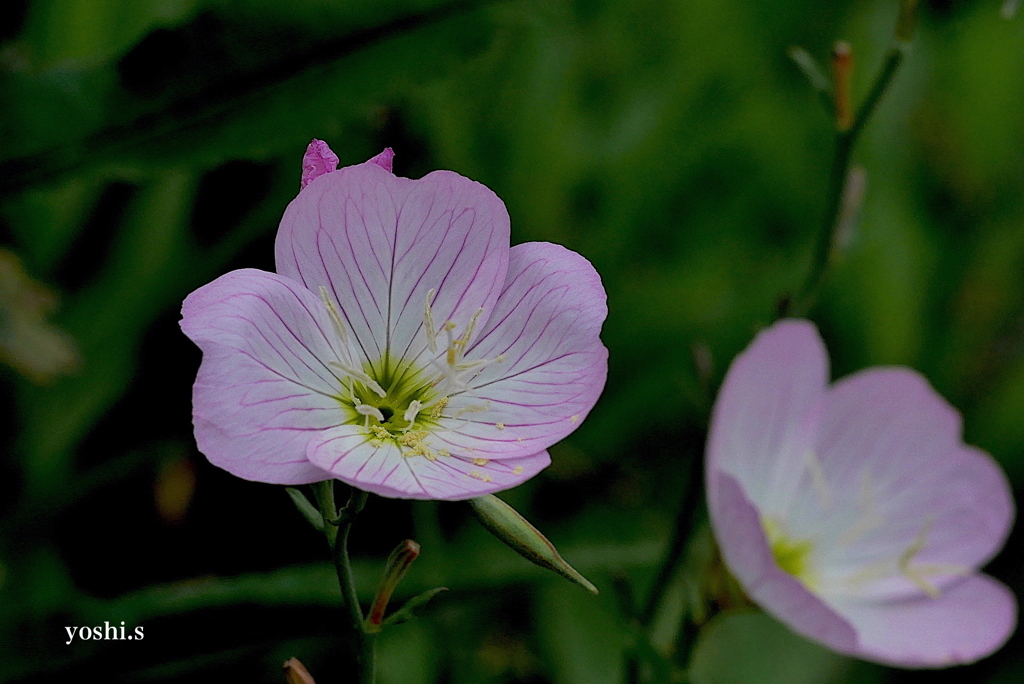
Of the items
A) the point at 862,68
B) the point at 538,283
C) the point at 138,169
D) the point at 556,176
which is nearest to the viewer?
the point at 538,283

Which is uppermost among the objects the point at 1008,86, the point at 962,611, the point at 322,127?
the point at 322,127

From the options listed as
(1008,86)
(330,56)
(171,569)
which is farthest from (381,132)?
(1008,86)

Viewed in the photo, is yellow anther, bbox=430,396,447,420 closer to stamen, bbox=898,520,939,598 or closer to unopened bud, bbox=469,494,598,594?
unopened bud, bbox=469,494,598,594

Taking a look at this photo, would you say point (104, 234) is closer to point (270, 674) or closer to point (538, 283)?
point (270, 674)

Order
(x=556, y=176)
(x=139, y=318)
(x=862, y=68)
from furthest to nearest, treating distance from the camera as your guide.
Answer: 1. (x=862, y=68)
2. (x=556, y=176)
3. (x=139, y=318)

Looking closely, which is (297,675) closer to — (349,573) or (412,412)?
(349,573)

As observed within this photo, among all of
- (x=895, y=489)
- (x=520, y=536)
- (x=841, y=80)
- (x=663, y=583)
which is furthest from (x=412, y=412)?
(x=895, y=489)

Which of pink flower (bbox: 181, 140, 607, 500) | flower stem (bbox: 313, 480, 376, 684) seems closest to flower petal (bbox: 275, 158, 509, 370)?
pink flower (bbox: 181, 140, 607, 500)

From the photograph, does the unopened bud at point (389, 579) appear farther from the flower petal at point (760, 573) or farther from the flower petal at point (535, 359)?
the flower petal at point (760, 573)
